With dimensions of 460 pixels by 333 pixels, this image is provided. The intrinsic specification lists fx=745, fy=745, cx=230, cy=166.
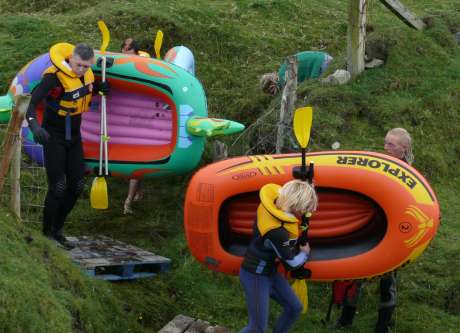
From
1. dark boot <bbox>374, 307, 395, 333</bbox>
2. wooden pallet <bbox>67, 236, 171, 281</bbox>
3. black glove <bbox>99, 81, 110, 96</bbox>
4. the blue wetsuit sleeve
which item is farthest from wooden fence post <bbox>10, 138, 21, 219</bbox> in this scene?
dark boot <bbox>374, 307, 395, 333</bbox>

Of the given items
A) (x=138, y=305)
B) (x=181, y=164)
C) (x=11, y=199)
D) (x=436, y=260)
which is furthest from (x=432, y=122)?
(x=11, y=199)

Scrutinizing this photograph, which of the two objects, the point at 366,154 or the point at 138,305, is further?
the point at 138,305

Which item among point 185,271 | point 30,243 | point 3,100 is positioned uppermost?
point 3,100

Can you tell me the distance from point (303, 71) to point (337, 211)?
4411 millimetres

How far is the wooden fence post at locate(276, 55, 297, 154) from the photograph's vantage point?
6.55 m

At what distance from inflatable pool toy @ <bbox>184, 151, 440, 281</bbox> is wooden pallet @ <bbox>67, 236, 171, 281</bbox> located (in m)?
0.67

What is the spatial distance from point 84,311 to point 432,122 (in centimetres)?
440

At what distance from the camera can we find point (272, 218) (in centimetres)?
420

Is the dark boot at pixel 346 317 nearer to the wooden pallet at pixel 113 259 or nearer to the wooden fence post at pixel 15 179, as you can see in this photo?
the wooden pallet at pixel 113 259

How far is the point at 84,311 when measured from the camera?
4.55 meters

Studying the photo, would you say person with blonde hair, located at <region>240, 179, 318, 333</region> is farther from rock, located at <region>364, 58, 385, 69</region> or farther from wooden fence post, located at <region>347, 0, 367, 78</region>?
rock, located at <region>364, 58, 385, 69</region>

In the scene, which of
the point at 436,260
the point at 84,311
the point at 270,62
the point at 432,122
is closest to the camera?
the point at 84,311

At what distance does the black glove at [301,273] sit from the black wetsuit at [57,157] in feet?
5.90

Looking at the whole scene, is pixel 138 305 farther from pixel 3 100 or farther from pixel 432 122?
pixel 432 122
